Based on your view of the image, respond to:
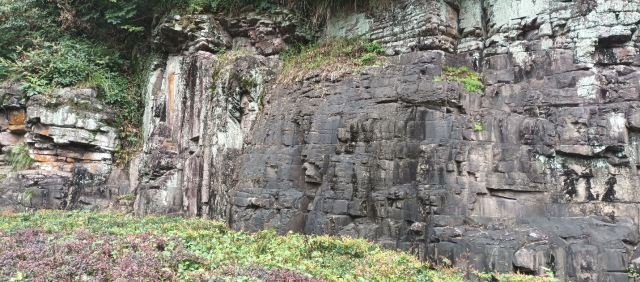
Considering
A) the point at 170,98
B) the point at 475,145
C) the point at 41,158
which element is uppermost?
the point at 170,98

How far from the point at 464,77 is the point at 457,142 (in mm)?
2024

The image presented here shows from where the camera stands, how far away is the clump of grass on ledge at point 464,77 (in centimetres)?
912

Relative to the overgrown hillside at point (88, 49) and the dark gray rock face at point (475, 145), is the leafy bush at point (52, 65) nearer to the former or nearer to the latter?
the overgrown hillside at point (88, 49)

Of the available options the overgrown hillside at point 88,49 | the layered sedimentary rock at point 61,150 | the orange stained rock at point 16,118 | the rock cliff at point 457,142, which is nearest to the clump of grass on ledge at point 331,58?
the rock cliff at point 457,142

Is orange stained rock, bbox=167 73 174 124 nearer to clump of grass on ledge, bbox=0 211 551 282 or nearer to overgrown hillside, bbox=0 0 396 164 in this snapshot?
overgrown hillside, bbox=0 0 396 164

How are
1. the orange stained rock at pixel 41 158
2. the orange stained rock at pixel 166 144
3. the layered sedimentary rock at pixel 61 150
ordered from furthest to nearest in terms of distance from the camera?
the orange stained rock at pixel 41 158 → the layered sedimentary rock at pixel 61 150 → the orange stained rock at pixel 166 144

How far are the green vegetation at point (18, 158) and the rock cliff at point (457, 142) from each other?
6.50m

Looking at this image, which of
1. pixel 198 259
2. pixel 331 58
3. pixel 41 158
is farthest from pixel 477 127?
pixel 41 158

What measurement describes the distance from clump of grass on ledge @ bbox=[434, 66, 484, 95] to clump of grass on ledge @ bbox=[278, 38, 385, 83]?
4.80 ft

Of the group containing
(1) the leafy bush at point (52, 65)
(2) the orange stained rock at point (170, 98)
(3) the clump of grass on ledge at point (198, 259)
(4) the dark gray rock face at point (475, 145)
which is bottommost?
(3) the clump of grass on ledge at point (198, 259)

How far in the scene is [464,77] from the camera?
9.43m

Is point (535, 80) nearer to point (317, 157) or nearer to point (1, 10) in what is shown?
point (317, 157)

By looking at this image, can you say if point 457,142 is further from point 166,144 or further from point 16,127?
point 16,127

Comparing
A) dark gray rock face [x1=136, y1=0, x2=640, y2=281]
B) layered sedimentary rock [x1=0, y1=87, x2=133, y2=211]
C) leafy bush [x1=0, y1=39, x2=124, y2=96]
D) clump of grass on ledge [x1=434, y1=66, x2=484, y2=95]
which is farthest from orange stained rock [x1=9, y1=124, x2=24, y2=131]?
clump of grass on ledge [x1=434, y1=66, x2=484, y2=95]
